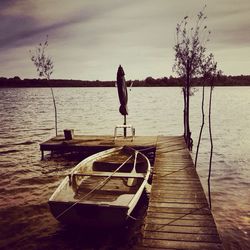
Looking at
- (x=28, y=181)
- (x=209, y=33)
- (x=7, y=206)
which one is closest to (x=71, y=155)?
(x=28, y=181)

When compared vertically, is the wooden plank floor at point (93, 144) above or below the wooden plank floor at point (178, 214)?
below

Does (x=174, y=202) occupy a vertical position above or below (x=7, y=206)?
above

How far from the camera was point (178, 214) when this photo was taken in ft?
24.8

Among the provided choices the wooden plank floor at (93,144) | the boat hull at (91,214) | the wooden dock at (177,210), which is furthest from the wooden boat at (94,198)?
the wooden plank floor at (93,144)

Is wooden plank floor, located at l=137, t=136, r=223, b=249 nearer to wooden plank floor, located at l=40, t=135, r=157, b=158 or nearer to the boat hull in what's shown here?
the boat hull

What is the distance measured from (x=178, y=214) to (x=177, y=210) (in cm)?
27

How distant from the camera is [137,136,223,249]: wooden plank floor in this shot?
6230mm

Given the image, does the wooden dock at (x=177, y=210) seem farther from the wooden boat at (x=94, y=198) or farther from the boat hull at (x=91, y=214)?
the boat hull at (x=91, y=214)

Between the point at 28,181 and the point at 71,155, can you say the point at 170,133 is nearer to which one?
the point at 71,155

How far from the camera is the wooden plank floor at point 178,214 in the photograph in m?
6.23

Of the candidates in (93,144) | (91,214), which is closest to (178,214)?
(91,214)

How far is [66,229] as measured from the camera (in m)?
9.57

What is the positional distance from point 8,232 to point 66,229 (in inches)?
72.7

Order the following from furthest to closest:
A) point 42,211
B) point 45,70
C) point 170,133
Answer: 1. point 170,133
2. point 45,70
3. point 42,211
